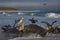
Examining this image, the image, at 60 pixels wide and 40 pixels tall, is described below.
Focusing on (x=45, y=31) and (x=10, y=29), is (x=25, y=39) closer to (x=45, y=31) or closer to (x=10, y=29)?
(x=45, y=31)

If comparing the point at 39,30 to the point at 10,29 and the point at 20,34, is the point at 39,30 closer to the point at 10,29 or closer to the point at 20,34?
the point at 20,34

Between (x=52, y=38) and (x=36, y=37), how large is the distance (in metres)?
0.84

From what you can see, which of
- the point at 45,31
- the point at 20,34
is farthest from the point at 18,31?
the point at 45,31

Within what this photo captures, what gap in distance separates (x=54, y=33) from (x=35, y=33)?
4.04 feet

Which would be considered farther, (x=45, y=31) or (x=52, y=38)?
(x=45, y=31)

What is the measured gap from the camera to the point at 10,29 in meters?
18.2

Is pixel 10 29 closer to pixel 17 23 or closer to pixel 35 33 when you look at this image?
pixel 17 23

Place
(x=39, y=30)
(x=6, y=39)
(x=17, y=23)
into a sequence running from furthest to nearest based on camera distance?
1. (x=17, y=23)
2. (x=39, y=30)
3. (x=6, y=39)

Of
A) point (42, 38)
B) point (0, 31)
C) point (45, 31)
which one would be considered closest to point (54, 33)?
point (45, 31)

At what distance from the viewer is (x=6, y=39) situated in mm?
15086

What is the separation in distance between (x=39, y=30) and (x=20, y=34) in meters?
1.05

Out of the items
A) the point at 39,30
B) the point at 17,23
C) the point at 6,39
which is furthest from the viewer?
the point at 17,23

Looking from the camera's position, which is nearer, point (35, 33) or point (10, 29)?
point (35, 33)

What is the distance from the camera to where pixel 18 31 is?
17312mm
